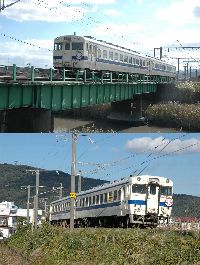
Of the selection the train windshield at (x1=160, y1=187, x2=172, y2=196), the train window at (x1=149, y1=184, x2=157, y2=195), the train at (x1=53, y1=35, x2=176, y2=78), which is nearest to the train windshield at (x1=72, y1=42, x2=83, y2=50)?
the train at (x1=53, y1=35, x2=176, y2=78)

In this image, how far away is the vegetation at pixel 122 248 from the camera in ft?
49.3

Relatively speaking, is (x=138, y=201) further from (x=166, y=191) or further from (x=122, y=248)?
(x=122, y=248)

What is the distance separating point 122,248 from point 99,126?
32.6 metres

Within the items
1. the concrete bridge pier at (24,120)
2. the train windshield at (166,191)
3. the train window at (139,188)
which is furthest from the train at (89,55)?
the train window at (139,188)

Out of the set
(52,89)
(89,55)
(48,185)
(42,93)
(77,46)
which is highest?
(77,46)

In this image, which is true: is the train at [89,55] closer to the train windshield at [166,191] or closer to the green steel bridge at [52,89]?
the green steel bridge at [52,89]

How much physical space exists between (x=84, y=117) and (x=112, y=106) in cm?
495

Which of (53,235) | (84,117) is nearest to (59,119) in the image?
(84,117)

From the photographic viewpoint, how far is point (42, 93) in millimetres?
29031

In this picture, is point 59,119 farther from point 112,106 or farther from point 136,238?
point 136,238

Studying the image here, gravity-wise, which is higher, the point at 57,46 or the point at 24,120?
the point at 57,46

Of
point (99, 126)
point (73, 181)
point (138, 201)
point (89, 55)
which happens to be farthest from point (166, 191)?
point (99, 126)

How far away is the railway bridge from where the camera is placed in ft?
85.5

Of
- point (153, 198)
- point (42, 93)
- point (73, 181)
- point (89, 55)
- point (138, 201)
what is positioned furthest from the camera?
point (89, 55)
